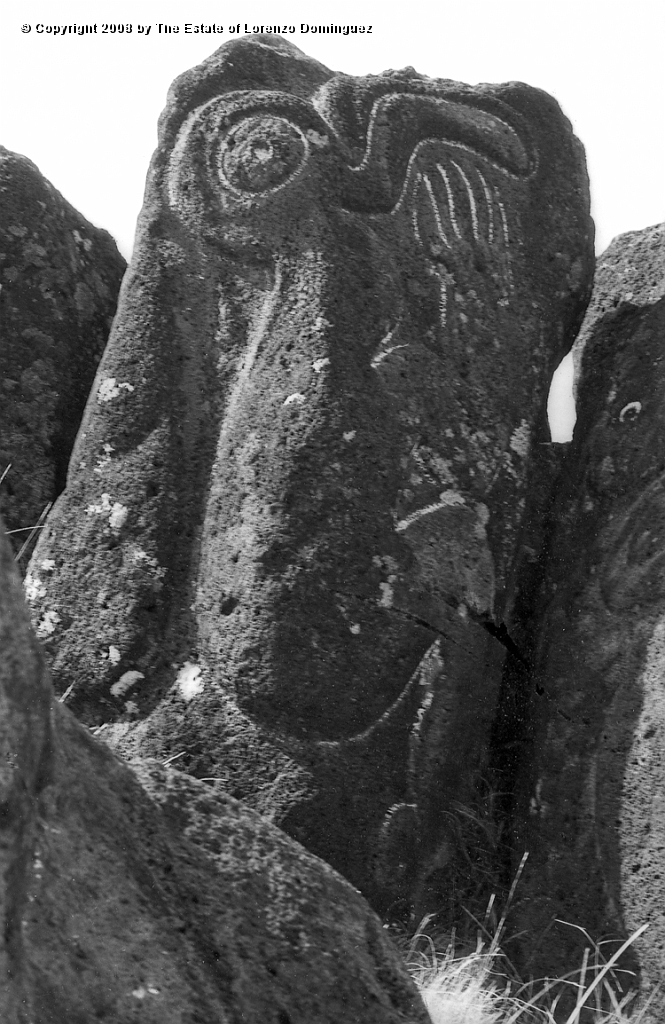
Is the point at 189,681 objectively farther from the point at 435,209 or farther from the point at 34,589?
the point at 435,209

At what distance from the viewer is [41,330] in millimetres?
2906

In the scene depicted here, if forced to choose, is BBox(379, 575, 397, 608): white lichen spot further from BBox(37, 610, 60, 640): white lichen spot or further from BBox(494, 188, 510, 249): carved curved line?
BBox(494, 188, 510, 249): carved curved line

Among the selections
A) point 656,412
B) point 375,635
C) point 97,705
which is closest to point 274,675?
point 375,635

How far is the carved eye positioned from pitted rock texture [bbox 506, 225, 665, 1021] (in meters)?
0.91

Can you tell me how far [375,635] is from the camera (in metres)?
2.43

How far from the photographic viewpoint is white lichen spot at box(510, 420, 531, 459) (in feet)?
8.77

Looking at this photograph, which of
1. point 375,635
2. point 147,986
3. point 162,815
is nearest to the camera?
point 147,986

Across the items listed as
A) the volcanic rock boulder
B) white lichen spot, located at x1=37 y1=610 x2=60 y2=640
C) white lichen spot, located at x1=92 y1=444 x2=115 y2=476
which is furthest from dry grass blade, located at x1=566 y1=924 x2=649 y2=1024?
white lichen spot, located at x1=92 y1=444 x2=115 y2=476

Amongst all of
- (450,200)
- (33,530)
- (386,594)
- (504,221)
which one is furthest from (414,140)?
(33,530)

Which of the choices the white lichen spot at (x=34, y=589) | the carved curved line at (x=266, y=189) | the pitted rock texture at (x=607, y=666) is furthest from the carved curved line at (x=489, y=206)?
the white lichen spot at (x=34, y=589)

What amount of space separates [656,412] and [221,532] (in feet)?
3.63

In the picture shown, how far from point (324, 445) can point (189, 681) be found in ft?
2.07

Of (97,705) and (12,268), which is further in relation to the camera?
(12,268)

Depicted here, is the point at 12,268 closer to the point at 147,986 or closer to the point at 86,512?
the point at 86,512
